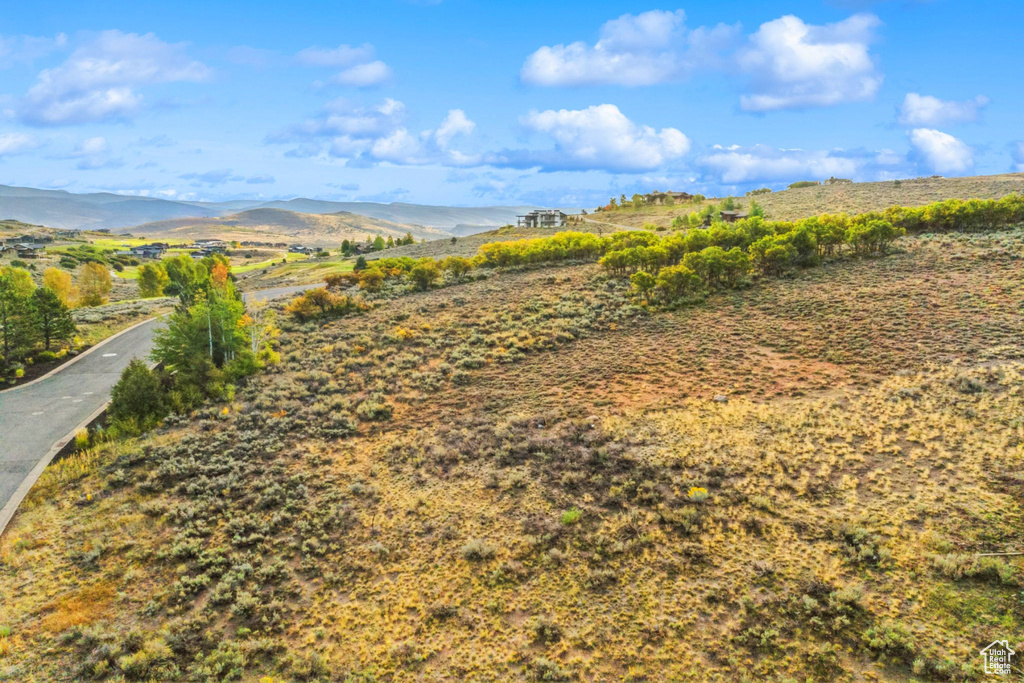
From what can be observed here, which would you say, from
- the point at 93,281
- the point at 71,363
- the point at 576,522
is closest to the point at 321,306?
the point at 71,363

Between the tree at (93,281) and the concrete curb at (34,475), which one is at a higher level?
the tree at (93,281)

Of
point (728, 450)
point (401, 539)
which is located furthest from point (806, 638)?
point (401, 539)

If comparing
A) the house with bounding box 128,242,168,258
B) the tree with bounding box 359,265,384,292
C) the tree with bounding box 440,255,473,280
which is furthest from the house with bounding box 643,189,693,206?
the house with bounding box 128,242,168,258

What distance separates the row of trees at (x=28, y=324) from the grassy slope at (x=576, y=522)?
13.7 m

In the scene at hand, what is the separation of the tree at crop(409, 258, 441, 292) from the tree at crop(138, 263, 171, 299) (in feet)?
127

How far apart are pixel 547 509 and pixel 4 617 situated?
13.9 m

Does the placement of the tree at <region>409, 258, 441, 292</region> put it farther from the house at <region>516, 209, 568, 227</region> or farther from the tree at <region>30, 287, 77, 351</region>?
the house at <region>516, 209, 568, 227</region>

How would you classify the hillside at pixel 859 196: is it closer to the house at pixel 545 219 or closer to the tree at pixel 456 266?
the house at pixel 545 219

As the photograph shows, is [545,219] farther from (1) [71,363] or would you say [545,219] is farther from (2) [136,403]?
(2) [136,403]

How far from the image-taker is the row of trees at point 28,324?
26.9 m

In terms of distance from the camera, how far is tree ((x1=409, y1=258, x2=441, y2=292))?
154 feet

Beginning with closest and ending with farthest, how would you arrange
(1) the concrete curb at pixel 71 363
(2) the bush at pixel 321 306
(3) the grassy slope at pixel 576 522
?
1. (3) the grassy slope at pixel 576 522
2. (1) the concrete curb at pixel 71 363
3. (2) the bush at pixel 321 306

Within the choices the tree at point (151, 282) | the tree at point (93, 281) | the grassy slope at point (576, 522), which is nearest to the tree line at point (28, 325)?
the grassy slope at point (576, 522)

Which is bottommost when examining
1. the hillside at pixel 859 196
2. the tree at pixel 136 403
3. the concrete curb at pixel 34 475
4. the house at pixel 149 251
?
the concrete curb at pixel 34 475
